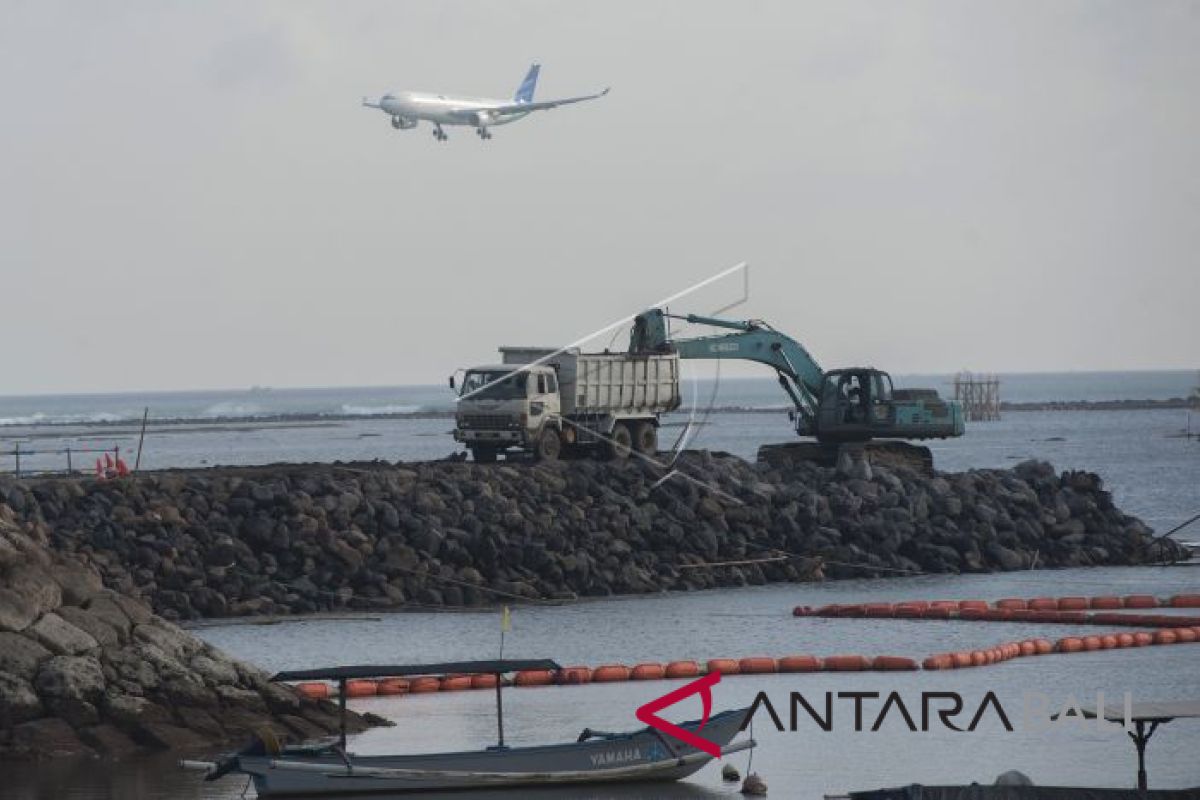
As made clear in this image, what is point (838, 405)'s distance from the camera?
7312 cm

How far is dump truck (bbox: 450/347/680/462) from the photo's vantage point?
6506 cm

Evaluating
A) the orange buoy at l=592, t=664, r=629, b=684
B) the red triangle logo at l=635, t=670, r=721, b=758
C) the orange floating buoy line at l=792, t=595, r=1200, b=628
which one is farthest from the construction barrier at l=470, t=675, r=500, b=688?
the orange floating buoy line at l=792, t=595, r=1200, b=628

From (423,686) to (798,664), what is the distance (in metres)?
7.53

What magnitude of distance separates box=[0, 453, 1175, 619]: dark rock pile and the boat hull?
22.1m

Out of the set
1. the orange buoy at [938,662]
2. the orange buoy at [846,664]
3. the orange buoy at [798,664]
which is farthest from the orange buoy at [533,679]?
the orange buoy at [938,662]

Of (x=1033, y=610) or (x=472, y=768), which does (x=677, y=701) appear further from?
(x=1033, y=610)

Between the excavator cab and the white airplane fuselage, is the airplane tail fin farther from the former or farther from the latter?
the excavator cab

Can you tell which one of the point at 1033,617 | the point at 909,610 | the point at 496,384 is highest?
the point at 496,384

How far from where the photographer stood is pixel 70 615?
3578 cm

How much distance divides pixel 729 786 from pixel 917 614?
854 inches

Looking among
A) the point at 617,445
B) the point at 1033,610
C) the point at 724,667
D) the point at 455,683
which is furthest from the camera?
the point at 617,445

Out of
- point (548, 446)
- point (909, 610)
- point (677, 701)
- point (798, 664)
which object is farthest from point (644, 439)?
point (677, 701)

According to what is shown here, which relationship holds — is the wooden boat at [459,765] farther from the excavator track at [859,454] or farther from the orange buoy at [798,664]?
the excavator track at [859,454]

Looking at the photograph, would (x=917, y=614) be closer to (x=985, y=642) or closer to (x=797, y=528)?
(x=985, y=642)
